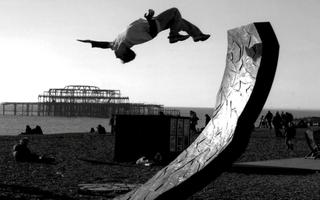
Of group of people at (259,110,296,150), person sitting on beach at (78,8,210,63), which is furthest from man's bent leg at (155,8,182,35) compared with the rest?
group of people at (259,110,296,150)

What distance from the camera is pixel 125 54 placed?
7.04 metres

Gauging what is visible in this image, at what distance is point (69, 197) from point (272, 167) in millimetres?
7948

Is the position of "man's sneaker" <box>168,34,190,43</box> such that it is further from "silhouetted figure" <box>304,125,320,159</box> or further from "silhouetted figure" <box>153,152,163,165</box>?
"silhouetted figure" <box>304,125,320,159</box>

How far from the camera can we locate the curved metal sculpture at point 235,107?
6059mm

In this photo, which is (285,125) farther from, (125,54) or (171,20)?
(125,54)

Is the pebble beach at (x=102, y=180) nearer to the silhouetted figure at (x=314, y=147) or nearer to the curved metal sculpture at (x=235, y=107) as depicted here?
the silhouetted figure at (x=314, y=147)

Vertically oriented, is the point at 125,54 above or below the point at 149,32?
below

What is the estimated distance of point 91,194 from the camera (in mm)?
10891

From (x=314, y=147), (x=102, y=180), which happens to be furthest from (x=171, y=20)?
(x=314, y=147)

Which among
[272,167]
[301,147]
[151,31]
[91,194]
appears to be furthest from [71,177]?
[301,147]

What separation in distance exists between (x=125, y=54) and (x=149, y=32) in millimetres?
459

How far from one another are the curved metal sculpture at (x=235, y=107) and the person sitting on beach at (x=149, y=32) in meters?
0.65

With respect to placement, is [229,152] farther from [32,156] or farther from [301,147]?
[301,147]

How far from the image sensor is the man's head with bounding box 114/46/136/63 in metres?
6.97
